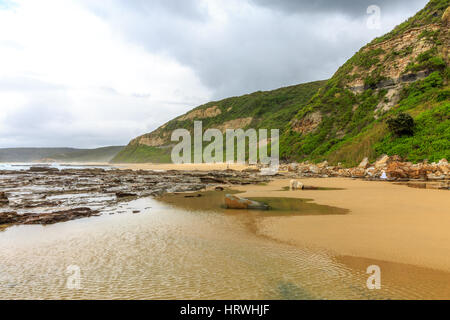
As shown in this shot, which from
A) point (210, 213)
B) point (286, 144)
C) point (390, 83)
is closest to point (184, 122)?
point (286, 144)

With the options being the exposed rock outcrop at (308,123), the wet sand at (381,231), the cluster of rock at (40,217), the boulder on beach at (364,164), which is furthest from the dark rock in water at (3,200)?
the exposed rock outcrop at (308,123)

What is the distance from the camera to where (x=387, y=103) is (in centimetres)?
4600

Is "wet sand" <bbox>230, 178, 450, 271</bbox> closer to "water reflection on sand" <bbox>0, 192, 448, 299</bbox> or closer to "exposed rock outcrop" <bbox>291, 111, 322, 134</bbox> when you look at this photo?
"water reflection on sand" <bbox>0, 192, 448, 299</bbox>

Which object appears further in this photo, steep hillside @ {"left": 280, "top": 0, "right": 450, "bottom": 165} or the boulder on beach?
the boulder on beach

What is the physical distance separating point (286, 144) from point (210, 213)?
169 ft

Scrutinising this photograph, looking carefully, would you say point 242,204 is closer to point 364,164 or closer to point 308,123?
point 364,164

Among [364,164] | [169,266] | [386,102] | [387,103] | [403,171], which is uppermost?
[386,102]

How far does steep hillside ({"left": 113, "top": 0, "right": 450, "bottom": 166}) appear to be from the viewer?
3084cm

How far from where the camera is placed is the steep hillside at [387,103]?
3084 cm

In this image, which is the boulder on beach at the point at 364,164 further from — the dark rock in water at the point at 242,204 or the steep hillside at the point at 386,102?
the dark rock in water at the point at 242,204

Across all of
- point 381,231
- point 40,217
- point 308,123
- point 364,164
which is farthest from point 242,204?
point 308,123

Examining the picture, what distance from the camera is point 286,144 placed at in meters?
60.2

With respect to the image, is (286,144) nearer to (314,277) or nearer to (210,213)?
(210,213)

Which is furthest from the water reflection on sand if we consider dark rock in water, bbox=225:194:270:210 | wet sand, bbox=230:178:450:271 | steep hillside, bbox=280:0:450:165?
steep hillside, bbox=280:0:450:165
